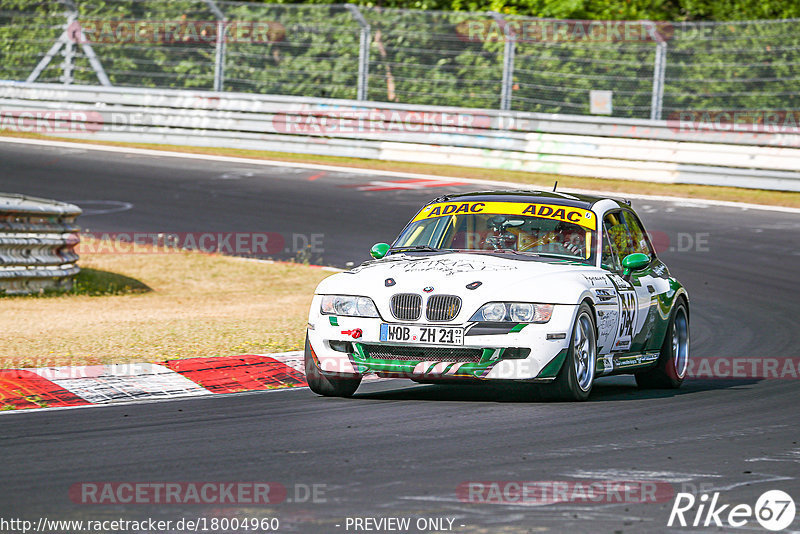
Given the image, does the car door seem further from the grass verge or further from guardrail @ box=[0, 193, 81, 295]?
the grass verge

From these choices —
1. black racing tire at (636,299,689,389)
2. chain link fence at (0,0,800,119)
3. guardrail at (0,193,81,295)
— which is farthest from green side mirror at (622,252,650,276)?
chain link fence at (0,0,800,119)

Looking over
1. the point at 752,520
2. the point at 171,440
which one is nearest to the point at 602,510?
the point at 752,520

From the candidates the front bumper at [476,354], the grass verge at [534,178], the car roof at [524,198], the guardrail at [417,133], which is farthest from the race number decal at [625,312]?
the guardrail at [417,133]

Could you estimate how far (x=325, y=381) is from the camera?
27.5ft

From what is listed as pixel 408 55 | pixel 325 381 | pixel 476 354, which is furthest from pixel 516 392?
pixel 408 55

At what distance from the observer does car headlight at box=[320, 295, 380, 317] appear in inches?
320

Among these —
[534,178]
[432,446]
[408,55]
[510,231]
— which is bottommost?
[534,178]

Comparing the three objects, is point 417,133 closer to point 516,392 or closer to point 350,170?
point 350,170

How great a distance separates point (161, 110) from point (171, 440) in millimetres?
20527

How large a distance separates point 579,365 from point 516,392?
2.09 ft

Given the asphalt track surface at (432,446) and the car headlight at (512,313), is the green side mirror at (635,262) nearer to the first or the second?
the asphalt track surface at (432,446)

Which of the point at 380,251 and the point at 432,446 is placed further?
the point at 380,251

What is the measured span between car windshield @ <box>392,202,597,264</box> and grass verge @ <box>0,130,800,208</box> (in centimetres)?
1279

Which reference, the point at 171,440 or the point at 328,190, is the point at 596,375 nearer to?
the point at 171,440
